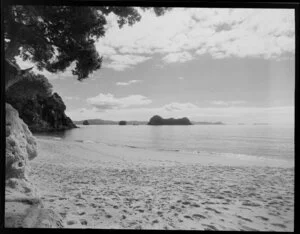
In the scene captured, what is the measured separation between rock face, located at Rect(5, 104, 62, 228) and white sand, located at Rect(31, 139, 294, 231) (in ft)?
0.46

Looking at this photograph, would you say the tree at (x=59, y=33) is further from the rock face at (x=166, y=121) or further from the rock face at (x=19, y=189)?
the rock face at (x=166, y=121)

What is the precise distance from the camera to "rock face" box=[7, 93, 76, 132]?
2473 millimetres

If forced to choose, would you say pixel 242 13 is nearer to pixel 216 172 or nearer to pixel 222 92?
pixel 222 92

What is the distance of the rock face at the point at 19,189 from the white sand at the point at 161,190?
0.14m

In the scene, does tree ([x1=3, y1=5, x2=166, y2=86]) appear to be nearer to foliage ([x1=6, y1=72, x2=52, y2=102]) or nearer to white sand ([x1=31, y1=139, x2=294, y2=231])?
foliage ([x1=6, y1=72, x2=52, y2=102])

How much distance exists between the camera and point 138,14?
2.27 m

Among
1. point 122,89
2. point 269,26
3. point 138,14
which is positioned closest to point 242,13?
point 269,26

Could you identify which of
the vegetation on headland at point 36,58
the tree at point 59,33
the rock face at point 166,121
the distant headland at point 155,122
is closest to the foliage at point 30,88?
the vegetation on headland at point 36,58

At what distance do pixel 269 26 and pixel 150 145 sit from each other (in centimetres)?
232

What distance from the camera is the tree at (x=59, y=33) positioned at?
2252 millimetres

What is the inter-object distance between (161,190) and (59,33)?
2342 mm

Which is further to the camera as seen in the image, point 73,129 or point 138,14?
point 73,129

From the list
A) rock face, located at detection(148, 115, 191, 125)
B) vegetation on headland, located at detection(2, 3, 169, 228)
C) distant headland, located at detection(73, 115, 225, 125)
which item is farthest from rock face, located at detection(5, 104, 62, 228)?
rock face, located at detection(148, 115, 191, 125)

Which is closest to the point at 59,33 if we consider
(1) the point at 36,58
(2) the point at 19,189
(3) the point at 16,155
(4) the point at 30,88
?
(1) the point at 36,58
